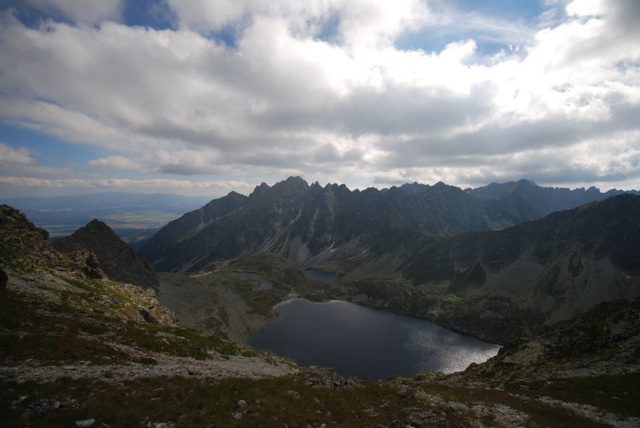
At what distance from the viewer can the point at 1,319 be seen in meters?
30.5

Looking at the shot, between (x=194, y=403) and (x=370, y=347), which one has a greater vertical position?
(x=194, y=403)

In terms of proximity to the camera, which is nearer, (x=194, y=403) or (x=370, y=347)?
(x=194, y=403)

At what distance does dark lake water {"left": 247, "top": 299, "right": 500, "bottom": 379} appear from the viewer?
137 metres

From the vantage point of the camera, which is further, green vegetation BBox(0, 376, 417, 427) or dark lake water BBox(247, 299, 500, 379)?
dark lake water BBox(247, 299, 500, 379)

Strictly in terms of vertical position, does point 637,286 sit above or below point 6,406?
below

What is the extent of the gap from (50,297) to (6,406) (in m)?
37.5

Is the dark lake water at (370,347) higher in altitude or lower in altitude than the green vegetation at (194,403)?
lower

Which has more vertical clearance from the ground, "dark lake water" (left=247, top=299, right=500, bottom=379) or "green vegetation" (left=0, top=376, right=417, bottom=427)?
"green vegetation" (left=0, top=376, right=417, bottom=427)

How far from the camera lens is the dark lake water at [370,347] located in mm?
137000

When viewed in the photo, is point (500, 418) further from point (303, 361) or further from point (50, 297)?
point (303, 361)

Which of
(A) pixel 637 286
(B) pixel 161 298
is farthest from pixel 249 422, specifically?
(A) pixel 637 286

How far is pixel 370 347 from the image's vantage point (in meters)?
158

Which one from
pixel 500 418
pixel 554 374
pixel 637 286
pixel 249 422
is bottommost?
pixel 637 286

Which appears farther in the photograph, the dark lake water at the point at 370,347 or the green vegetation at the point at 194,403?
the dark lake water at the point at 370,347
